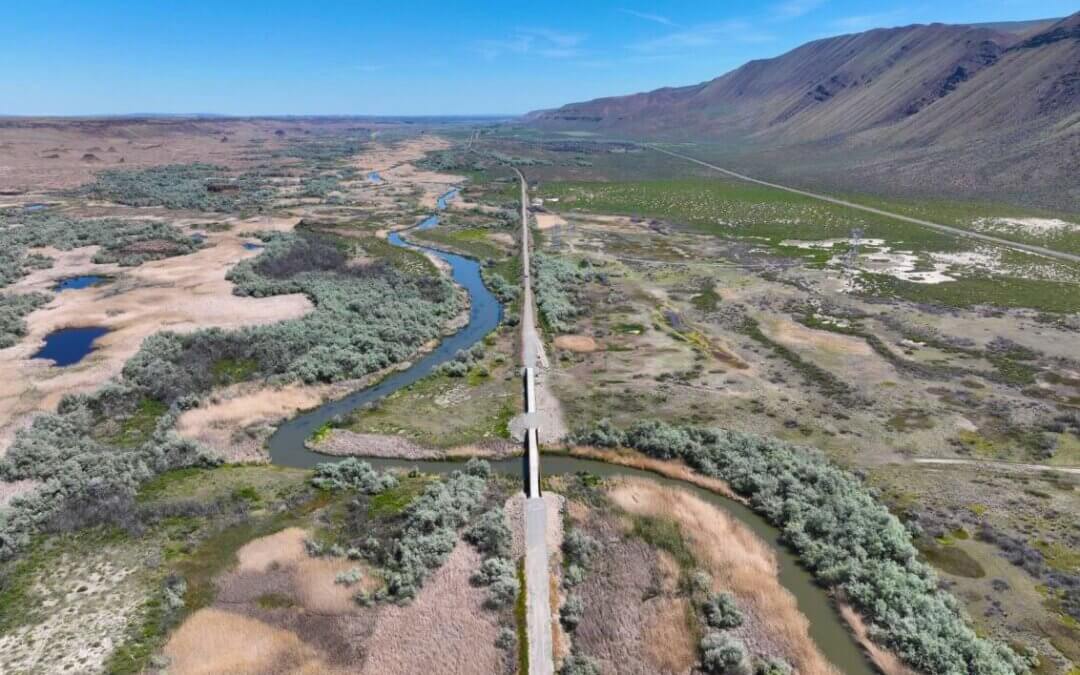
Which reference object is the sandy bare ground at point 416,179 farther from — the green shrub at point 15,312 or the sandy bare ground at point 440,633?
the sandy bare ground at point 440,633

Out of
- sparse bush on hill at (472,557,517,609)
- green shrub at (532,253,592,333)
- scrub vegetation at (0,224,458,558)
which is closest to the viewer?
sparse bush on hill at (472,557,517,609)

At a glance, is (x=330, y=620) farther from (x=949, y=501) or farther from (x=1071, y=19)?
(x=1071, y=19)

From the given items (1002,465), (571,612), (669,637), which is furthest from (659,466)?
(1002,465)

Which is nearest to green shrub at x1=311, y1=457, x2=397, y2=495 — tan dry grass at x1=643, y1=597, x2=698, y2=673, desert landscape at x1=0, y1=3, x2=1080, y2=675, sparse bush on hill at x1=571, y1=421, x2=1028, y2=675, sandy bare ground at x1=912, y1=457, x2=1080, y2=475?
desert landscape at x1=0, y1=3, x2=1080, y2=675

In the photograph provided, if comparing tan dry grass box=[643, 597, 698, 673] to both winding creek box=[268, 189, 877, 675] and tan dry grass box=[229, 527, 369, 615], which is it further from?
tan dry grass box=[229, 527, 369, 615]

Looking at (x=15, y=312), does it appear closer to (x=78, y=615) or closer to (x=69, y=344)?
(x=69, y=344)

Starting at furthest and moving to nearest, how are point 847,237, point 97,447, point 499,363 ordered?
point 847,237, point 499,363, point 97,447

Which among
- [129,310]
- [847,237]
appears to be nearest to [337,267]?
[129,310]
